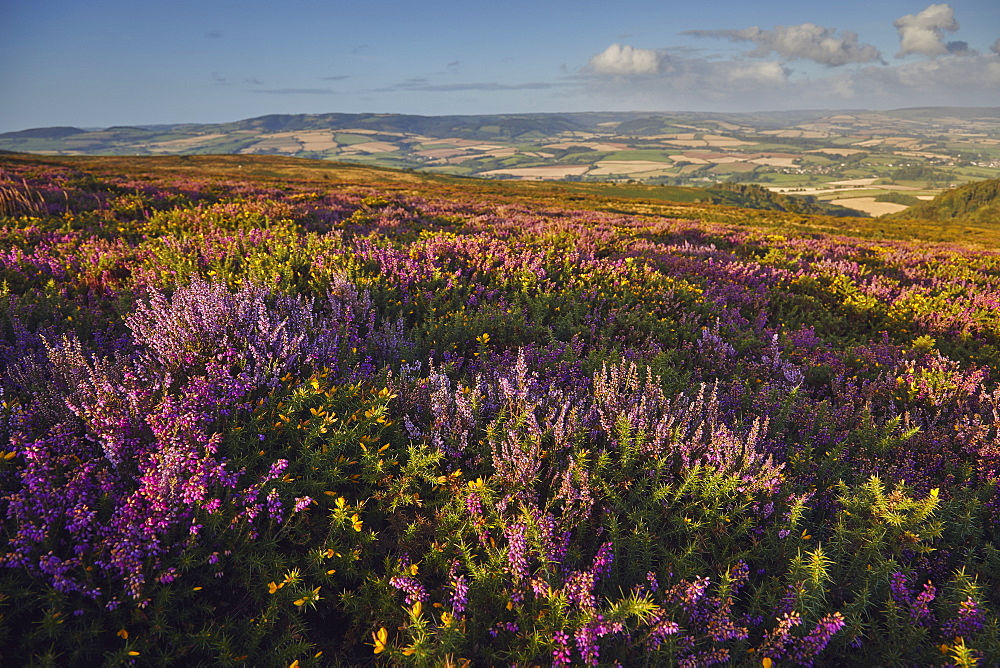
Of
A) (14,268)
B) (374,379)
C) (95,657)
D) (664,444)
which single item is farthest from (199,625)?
(14,268)

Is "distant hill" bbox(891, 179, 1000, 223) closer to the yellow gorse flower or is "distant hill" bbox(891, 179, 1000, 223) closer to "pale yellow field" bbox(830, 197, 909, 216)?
"pale yellow field" bbox(830, 197, 909, 216)

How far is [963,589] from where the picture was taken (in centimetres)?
212

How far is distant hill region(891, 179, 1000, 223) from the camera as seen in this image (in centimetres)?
11605

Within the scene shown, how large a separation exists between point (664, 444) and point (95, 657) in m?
2.79

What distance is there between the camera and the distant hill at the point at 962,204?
381 feet

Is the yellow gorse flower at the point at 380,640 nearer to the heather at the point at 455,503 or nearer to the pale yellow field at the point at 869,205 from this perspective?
the heather at the point at 455,503

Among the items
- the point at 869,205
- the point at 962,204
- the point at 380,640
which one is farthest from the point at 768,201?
the point at 380,640

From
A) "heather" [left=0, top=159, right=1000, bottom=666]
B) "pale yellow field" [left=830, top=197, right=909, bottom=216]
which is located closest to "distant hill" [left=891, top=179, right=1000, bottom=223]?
"pale yellow field" [left=830, top=197, right=909, bottom=216]

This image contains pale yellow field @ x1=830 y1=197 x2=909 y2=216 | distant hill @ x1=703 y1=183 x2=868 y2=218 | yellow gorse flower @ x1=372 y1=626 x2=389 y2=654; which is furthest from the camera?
pale yellow field @ x1=830 y1=197 x2=909 y2=216

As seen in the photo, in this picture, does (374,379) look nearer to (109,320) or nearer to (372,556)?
(372,556)

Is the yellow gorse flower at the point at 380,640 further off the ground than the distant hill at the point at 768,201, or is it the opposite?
the distant hill at the point at 768,201

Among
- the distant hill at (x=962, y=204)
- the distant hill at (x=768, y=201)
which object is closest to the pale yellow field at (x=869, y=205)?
the distant hill at (x=962, y=204)

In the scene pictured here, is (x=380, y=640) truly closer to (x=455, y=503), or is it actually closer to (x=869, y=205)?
(x=455, y=503)

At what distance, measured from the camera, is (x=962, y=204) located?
121 m
